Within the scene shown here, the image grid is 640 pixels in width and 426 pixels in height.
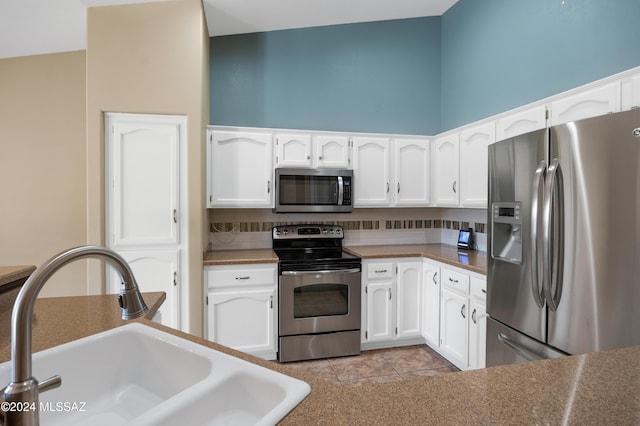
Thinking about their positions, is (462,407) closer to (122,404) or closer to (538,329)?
(122,404)

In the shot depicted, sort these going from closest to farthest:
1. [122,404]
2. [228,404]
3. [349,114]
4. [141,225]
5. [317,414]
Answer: [317,414]
[228,404]
[122,404]
[141,225]
[349,114]

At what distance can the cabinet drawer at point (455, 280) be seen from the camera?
2439 millimetres

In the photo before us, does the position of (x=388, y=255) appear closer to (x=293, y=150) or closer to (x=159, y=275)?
(x=293, y=150)

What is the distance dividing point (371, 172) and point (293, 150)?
79 cm

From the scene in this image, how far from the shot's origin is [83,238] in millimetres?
2959

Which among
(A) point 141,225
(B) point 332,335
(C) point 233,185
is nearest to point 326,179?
(C) point 233,185

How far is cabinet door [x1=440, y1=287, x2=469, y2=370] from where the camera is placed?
2.47 m

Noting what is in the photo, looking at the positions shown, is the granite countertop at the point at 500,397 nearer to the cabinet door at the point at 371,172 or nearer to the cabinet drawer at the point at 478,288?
the cabinet drawer at the point at 478,288

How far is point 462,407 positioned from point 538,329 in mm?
1333

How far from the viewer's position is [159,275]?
2.58 m

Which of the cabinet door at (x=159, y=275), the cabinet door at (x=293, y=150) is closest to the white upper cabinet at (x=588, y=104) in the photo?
the cabinet door at (x=293, y=150)

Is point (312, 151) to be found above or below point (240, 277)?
above

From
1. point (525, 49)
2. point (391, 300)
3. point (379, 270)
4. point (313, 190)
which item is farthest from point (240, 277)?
point (525, 49)

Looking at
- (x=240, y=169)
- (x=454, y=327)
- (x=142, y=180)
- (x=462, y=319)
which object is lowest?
(x=454, y=327)
